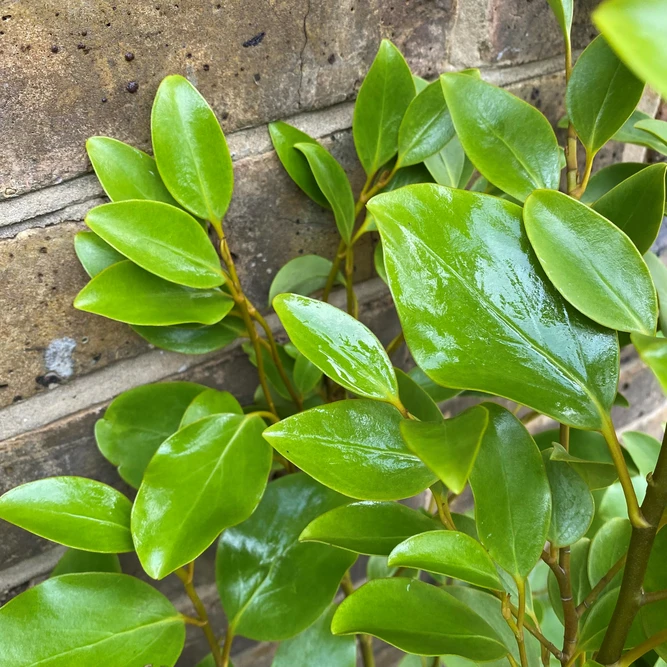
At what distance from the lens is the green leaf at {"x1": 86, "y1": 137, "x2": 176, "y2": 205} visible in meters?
0.39

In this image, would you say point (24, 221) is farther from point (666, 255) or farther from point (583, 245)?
point (666, 255)

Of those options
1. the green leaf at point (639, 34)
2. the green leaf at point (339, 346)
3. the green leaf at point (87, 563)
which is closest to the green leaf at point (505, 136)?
the green leaf at point (339, 346)

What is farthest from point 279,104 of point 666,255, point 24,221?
point 666,255

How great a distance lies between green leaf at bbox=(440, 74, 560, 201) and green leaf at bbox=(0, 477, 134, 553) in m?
0.29

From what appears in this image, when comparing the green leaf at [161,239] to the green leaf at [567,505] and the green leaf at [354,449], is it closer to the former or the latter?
the green leaf at [354,449]

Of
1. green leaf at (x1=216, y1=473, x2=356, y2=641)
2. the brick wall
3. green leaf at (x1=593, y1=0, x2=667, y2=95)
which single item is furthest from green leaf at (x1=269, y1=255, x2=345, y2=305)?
green leaf at (x1=593, y1=0, x2=667, y2=95)

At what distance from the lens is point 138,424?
0.45 meters

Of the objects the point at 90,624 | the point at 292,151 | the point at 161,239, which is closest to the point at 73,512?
the point at 90,624

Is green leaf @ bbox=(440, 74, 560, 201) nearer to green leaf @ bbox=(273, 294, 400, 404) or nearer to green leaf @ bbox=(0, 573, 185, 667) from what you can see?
green leaf @ bbox=(273, 294, 400, 404)

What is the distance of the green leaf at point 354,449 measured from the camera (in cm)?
30

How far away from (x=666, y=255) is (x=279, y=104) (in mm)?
539

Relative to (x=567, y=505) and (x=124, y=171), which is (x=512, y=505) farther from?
(x=124, y=171)

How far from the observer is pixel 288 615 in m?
0.41

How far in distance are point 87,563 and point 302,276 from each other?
0.81ft
